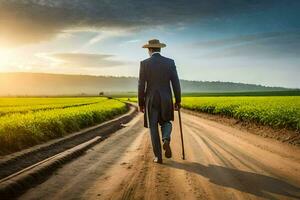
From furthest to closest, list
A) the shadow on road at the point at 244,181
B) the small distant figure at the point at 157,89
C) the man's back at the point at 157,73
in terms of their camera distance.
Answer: the man's back at the point at 157,73, the small distant figure at the point at 157,89, the shadow on road at the point at 244,181

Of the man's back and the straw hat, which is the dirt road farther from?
the straw hat

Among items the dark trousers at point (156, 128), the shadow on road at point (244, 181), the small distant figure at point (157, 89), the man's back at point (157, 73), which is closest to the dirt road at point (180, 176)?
the shadow on road at point (244, 181)

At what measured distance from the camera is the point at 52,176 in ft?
26.0

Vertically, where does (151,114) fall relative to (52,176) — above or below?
above

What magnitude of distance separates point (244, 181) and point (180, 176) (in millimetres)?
1145

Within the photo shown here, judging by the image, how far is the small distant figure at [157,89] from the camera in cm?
985

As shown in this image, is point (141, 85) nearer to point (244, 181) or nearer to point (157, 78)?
point (157, 78)

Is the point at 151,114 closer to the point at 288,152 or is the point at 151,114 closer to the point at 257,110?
the point at 288,152

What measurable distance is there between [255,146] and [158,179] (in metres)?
6.12

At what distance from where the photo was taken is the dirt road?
6402 millimetres

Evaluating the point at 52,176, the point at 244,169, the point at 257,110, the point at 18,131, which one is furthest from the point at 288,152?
the point at 257,110

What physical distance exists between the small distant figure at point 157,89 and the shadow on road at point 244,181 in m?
1.19

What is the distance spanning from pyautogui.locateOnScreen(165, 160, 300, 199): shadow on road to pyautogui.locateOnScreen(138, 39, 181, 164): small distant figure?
1.19 m

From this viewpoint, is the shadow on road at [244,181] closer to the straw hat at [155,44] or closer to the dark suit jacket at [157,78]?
the dark suit jacket at [157,78]
